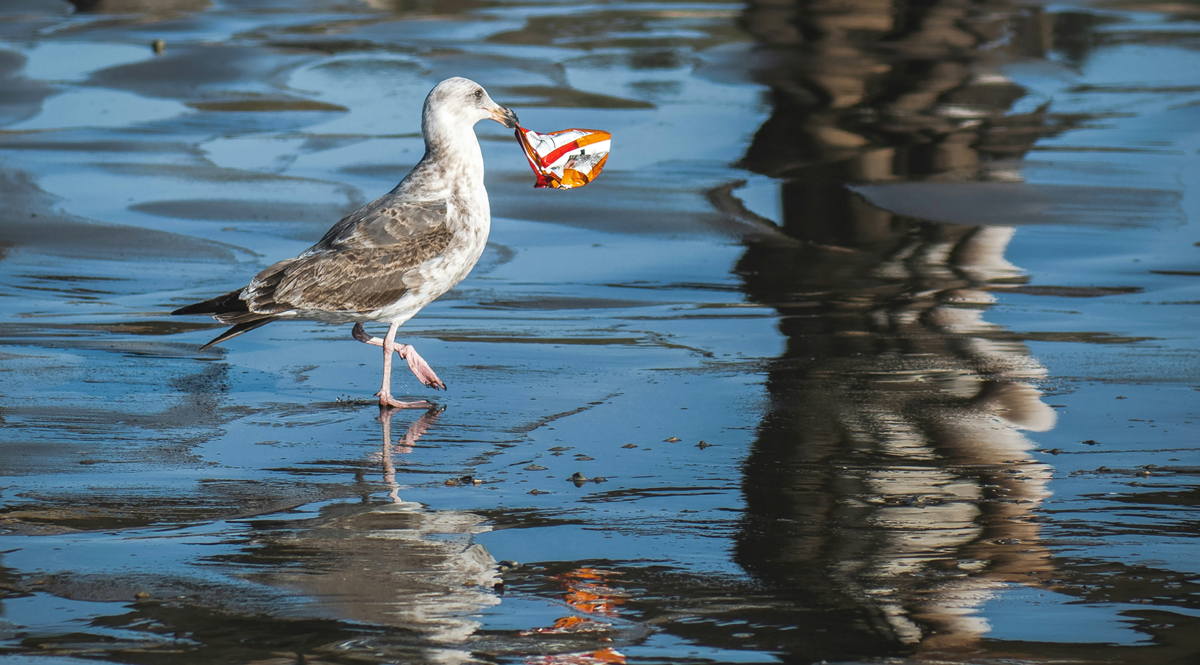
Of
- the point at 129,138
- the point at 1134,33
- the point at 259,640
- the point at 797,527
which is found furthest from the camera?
the point at 1134,33

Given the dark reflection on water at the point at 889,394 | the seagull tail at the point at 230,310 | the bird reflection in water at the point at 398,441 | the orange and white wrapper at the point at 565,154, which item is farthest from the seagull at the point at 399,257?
the dark reflection on water at the point at 889,394

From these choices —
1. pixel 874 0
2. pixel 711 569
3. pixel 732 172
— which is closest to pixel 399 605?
pixel 711 569

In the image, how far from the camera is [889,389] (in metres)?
6.75

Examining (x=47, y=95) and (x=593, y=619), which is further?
(x=47, y=95)

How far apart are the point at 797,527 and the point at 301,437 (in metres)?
2.31

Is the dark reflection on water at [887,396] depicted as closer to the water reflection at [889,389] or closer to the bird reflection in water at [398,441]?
the water reflection at [889,389]

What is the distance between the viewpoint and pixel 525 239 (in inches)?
403

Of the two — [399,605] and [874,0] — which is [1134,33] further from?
[399,605]

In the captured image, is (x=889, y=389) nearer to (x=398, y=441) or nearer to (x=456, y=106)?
(x=398, y=441)

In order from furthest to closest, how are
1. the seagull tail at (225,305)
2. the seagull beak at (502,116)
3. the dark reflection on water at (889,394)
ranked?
1. the seagull beak at (502,116)
2. the seagull tail at (225,305)
3. the dark reflection on water at (889,394)

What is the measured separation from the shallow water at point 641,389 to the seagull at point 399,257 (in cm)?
42

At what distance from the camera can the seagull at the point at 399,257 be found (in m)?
6.61

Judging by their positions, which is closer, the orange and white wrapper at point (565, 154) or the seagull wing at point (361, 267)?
the seagull wing at point (361, 267)

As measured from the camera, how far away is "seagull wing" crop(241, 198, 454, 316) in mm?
6617
